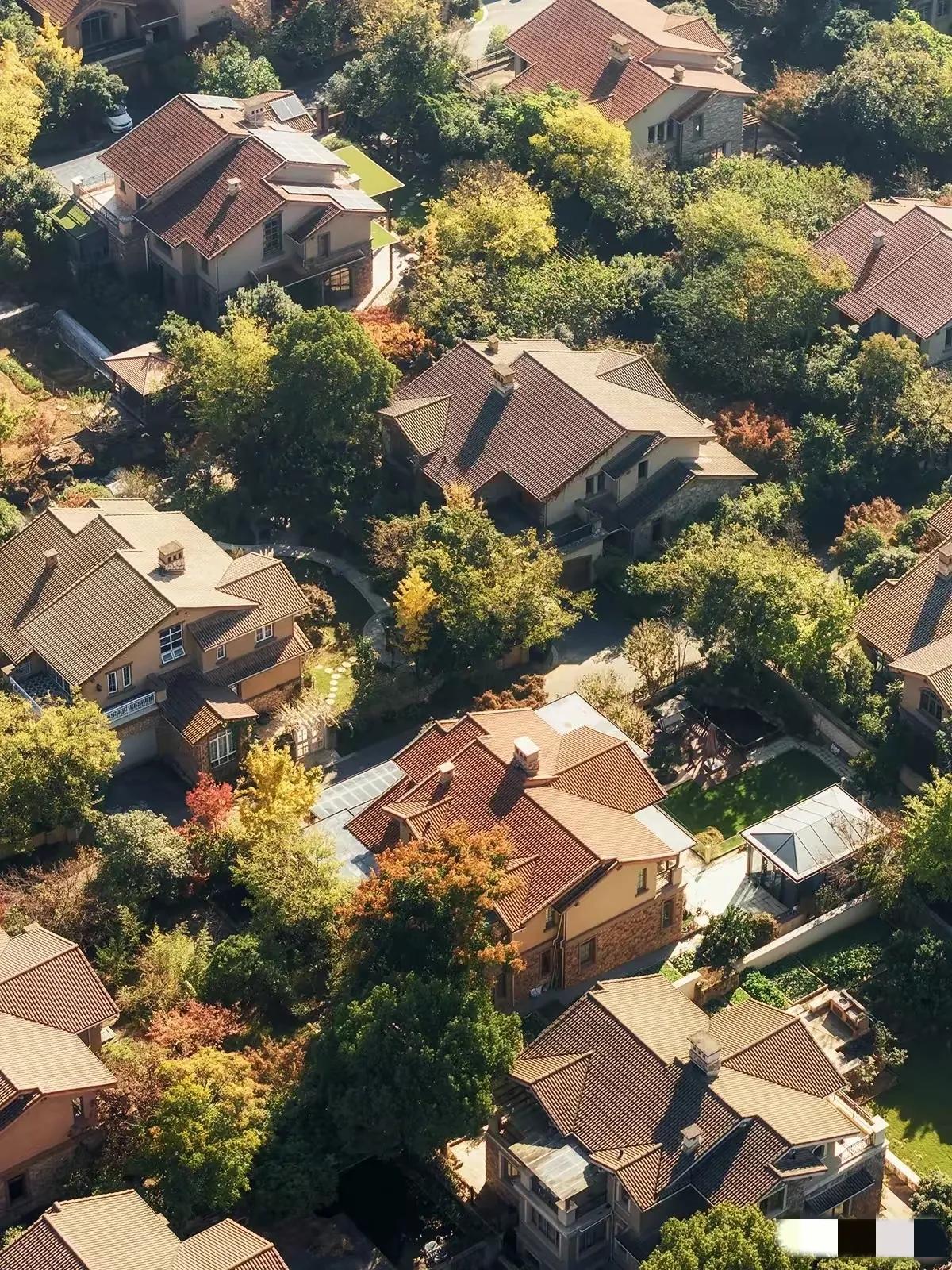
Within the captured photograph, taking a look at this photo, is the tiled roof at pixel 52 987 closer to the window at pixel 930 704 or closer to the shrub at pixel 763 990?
the shrub at pixel 763 990

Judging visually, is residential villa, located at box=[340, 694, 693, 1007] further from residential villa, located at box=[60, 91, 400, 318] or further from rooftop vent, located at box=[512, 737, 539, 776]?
residential villa, located at box=[60, 91, 400, 318]

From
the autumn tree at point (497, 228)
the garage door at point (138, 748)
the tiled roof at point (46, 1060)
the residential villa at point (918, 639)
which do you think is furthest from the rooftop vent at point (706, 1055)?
the autumn tree at point (497, 228)

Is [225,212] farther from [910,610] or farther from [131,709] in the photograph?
[910,610]

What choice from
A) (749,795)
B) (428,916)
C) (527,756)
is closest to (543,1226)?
(428,916)

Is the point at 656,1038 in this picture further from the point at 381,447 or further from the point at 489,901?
the point at 381,447

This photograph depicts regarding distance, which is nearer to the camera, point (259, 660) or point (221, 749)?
point (221, 749)

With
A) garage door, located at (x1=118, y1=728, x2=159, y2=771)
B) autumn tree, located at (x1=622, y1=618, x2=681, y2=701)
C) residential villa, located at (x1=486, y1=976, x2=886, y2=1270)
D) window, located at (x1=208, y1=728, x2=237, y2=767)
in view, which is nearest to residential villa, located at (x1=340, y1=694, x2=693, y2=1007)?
residential villa, located at (x1=486, y1=976, x2=886, y2=1270)
